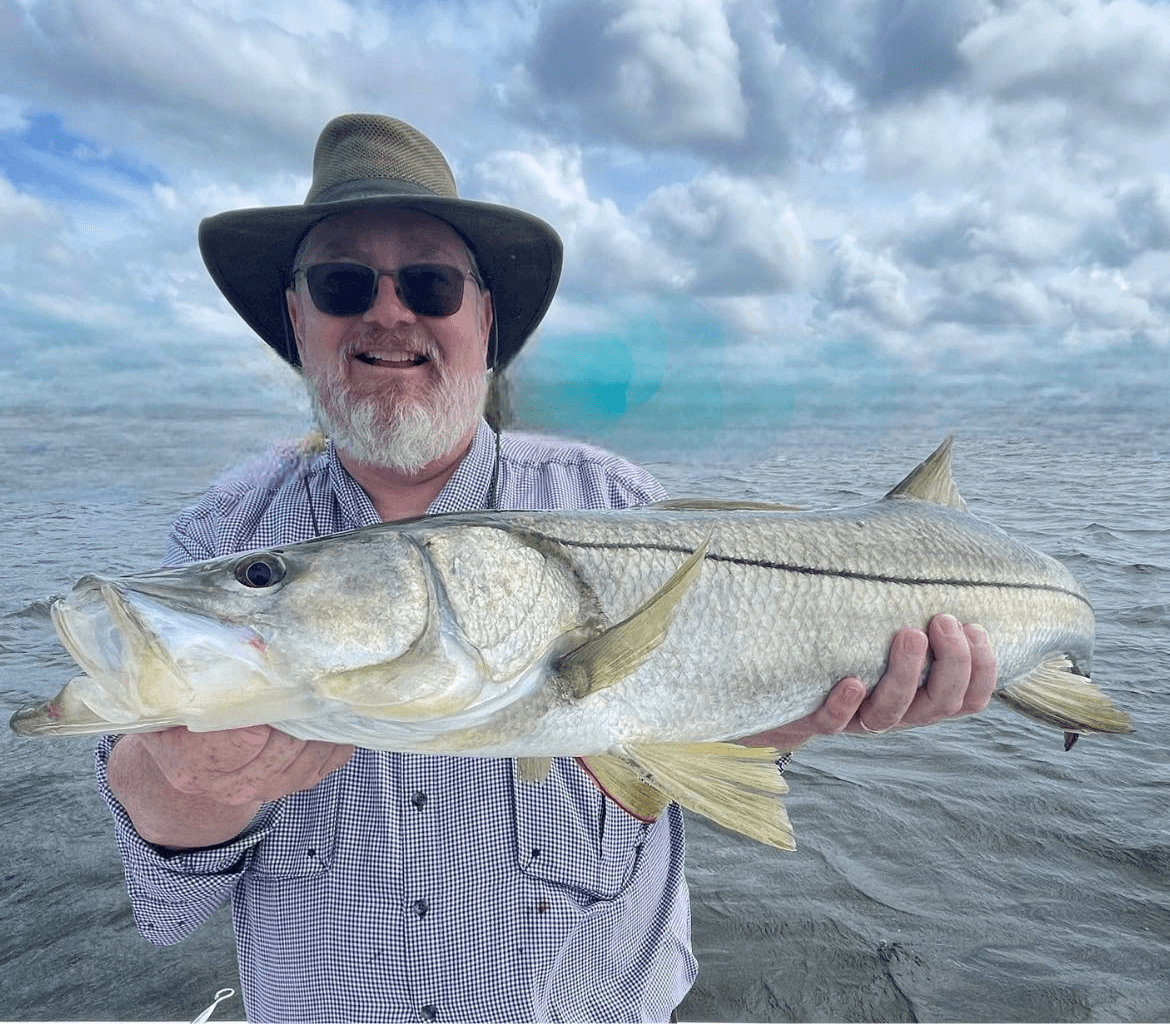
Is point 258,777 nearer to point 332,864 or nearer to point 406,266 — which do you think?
point 332,864

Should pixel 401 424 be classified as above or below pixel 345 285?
below

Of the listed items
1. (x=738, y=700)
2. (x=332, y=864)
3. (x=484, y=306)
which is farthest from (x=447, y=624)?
(x=484, y=306)

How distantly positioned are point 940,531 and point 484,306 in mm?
1751

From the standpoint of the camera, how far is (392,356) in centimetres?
267

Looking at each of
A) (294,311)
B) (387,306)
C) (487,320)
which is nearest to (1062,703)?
(487,320)

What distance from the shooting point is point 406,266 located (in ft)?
8.55

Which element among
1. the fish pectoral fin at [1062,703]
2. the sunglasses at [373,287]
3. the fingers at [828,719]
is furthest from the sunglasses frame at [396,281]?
the fish pectoral fin at [1062,703]

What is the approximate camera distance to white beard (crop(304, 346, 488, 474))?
2.53 meters

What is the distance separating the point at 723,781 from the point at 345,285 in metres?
1.90

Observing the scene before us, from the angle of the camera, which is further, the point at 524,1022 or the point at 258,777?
the point at 524,1022

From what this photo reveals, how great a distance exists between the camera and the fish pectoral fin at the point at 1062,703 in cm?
248

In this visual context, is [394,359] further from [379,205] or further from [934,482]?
[934,482]

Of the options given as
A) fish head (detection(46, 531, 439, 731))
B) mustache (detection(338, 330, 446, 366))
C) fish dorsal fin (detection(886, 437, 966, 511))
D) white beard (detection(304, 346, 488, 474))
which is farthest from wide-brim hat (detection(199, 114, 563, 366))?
fish dorsal fin (detection(886, 437, 966, 511))

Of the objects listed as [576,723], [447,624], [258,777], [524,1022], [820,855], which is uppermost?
[447,624]
